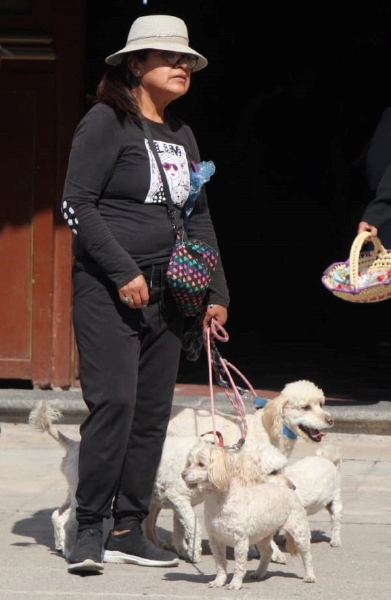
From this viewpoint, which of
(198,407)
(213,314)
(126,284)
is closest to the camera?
(126,284)

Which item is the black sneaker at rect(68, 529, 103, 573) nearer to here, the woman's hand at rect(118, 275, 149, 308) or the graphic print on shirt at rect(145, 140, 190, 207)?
the woman's hand at rect(118, 275, 149, 308)

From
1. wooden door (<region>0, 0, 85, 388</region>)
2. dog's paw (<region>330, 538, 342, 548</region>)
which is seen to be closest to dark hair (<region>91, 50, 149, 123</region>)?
dog's paw (<region>330, 538, 342, 548</region>)

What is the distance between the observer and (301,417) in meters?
5.72

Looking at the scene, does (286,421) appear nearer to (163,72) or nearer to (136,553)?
(136,553)

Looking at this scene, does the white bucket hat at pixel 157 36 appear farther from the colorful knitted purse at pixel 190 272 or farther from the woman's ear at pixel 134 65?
the colorful knitted purse at pixel 190 272

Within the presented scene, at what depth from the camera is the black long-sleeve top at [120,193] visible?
514 cm

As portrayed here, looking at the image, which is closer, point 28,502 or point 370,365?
point 28,502

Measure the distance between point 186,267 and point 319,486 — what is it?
1.27m

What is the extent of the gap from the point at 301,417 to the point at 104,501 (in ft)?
3.30

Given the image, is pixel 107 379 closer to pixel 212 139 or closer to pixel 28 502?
pixel 28 502

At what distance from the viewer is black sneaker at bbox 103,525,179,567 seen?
5.36 m

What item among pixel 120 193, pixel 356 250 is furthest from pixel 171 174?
pixel 356 250

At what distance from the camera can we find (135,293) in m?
5.10

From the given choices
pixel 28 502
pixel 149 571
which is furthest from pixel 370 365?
pixel 149 571
